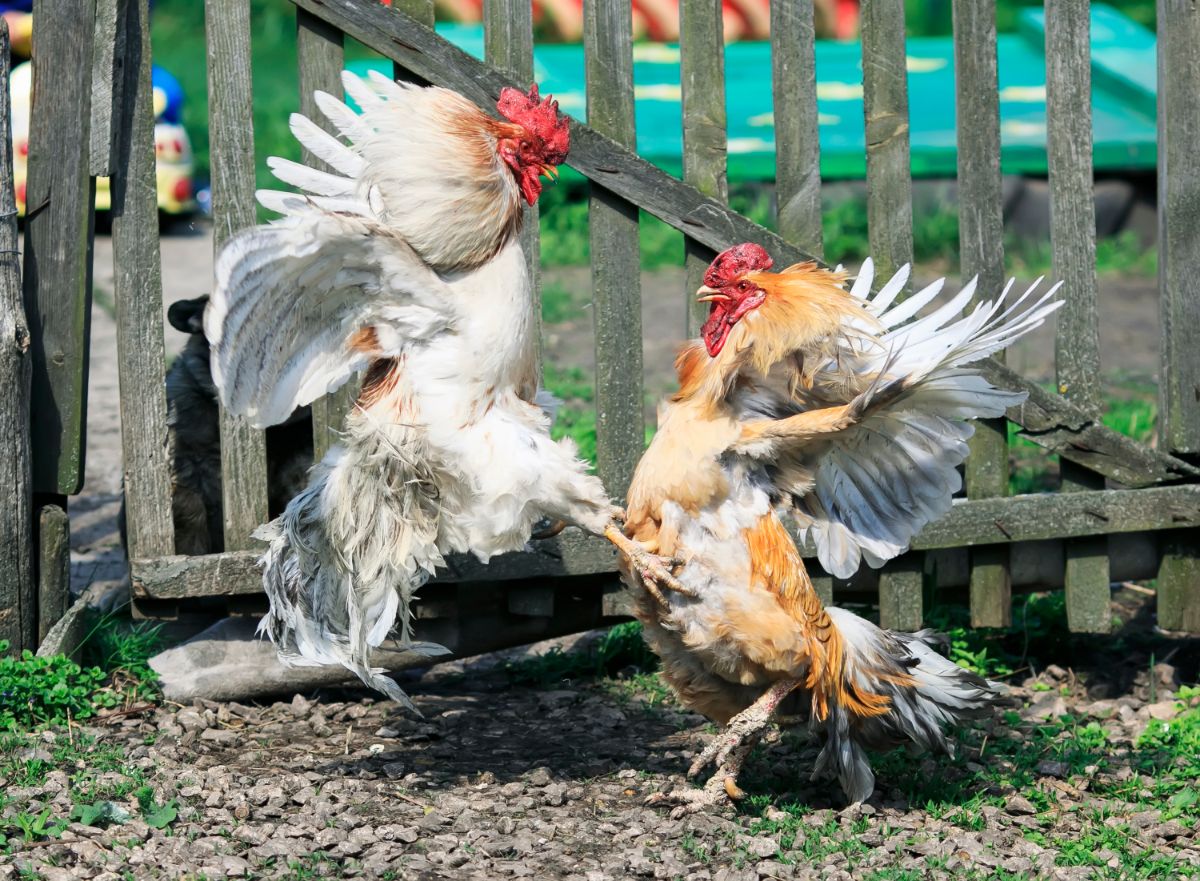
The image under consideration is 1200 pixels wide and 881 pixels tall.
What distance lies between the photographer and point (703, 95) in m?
4.80

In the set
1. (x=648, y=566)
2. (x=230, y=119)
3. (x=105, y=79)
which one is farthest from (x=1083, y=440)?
(x=105, y=79)

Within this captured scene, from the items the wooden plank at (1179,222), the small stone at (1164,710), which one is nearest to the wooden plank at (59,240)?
the wooden plank at (1179,222)

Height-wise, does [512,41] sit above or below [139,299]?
above

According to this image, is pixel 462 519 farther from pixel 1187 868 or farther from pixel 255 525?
pixel 1187 868

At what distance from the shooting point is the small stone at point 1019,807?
4.40 meters

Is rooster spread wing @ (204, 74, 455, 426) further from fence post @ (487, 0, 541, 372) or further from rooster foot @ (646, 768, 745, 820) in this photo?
rooster foot @ (646, 768, 745, 820)

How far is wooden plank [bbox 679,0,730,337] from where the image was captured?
Result: 4.77 meters

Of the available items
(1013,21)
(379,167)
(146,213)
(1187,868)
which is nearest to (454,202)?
(379,167)

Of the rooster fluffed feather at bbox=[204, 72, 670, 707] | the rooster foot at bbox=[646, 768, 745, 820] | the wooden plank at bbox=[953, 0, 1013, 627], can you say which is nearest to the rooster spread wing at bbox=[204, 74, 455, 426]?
the rooster fluffed feather at bbox=[204, 72, 670, 707]

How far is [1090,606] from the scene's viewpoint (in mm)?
5301

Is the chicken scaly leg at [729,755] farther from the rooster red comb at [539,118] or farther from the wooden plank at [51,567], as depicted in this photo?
the wooden plank at [51,567]

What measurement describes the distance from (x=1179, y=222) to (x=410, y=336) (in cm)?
287

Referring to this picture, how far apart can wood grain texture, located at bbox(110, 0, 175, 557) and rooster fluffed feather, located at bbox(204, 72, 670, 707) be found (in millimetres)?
730

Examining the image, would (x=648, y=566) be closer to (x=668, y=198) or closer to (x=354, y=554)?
(x=354, y=554)
